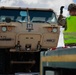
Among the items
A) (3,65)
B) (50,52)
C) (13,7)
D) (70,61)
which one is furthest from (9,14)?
(70,61)

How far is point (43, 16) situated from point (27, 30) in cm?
83

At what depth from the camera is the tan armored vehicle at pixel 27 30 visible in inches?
444

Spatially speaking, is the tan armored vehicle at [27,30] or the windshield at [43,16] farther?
the windshield at [43,16]

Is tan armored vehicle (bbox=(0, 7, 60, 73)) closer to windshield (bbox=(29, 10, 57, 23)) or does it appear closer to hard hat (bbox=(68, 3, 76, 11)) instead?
windshield (bbox=(29, 10, 57, 23))

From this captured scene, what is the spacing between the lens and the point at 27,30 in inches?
445

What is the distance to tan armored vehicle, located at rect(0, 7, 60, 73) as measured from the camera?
37.0ft

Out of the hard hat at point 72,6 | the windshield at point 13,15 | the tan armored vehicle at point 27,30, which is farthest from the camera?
the windshield at point 13,15

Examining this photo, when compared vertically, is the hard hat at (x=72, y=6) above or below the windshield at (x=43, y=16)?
above

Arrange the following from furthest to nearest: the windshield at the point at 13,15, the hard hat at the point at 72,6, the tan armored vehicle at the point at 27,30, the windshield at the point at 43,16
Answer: the windshield at the point at 43,16 < the windshield at the point at 13,15 < the tan armored vehicle at the point at 27,30 < the hard hat at the point at 72,6

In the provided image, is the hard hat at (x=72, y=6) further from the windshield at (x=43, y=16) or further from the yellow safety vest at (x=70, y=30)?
the windshield at (x=43, y=16)

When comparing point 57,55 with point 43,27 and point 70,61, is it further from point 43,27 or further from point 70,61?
point 43,27

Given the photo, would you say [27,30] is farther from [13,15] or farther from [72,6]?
[72,6]

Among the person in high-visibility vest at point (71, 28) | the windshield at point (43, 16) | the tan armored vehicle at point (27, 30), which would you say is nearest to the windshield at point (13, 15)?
the tan armored vehicle at point (27, 30)

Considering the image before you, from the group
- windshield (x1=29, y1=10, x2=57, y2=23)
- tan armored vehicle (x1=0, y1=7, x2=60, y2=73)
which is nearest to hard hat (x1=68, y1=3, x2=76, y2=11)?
tan armored vehicle (x1=0, y1=7, x2=60, y2=73)
